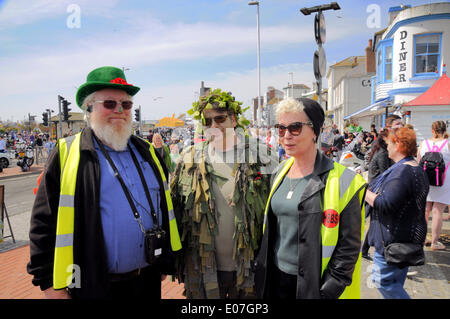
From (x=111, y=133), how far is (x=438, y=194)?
4610 mm

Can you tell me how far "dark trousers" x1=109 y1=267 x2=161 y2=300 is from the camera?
6.07 ft

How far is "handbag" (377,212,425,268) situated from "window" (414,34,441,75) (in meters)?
14.1

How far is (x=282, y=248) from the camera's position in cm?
185

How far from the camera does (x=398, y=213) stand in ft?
7.80

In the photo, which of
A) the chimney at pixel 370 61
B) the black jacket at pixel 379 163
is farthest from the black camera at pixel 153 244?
the chimney at pixel 370 61

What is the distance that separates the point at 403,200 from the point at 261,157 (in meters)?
1.17

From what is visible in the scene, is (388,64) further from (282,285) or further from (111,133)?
(111,133)

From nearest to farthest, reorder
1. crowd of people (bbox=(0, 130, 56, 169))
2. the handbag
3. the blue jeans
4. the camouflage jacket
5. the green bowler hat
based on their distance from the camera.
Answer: the green bowler hat → the camouflage jacket → the handbag → the blue jeans → crowd of people (bbox=(0, 130, 56, 169))

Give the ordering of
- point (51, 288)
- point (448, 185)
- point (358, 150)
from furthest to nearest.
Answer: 1. point (358, 150)
2. point (448, 185)
3. point (51, 288)

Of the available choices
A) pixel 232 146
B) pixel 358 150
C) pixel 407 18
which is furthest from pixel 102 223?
pixel 407 18

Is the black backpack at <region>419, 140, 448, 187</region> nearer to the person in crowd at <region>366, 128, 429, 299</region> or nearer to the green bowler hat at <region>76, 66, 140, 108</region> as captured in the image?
the person in crowd at <region>366, 128, 429, 299</region>

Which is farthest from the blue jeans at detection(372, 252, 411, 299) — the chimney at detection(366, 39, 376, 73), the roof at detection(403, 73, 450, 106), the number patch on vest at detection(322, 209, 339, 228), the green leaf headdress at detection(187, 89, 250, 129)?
the chimney at detection(366, 39, 376, 73)

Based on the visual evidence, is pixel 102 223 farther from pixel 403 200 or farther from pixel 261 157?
pixel 403 200

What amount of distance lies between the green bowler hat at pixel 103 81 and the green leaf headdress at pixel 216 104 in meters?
0.54
